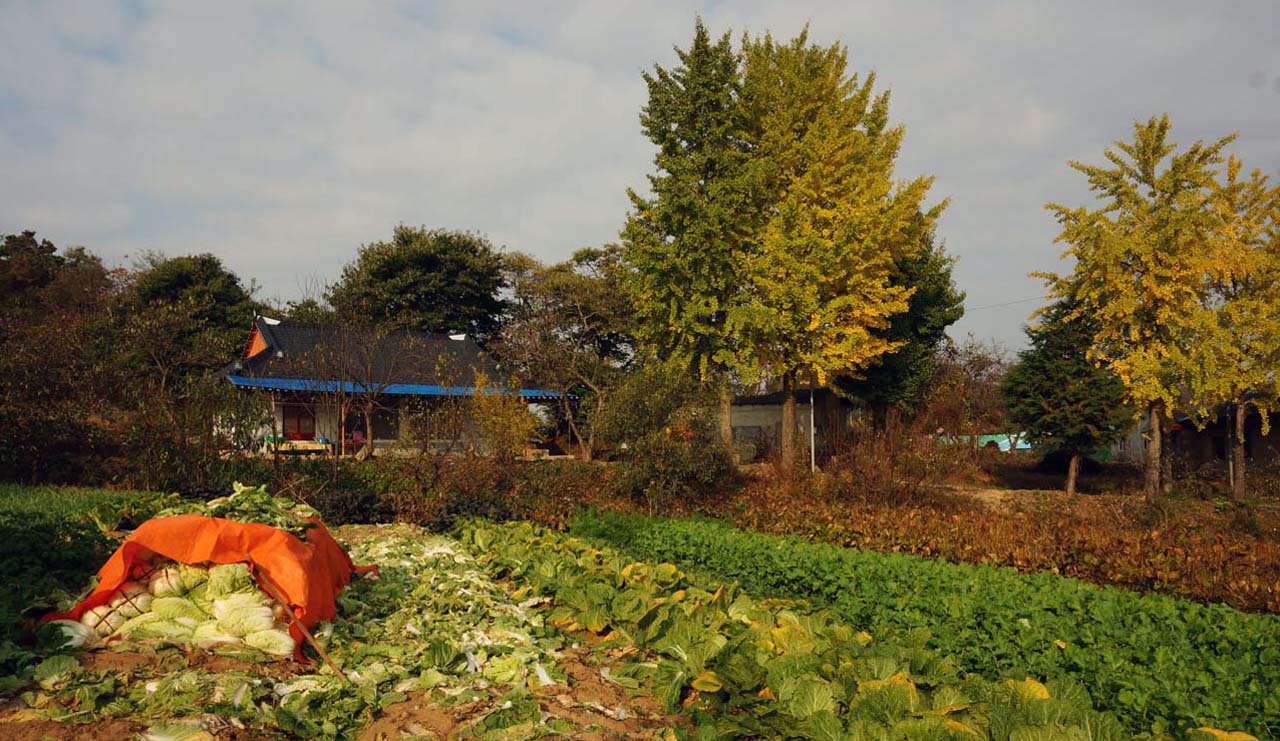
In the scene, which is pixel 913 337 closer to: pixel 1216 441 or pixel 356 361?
pixel 1216 441

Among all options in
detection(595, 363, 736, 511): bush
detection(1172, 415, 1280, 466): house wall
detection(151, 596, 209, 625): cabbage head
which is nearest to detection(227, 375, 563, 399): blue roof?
detection(595, 363, 736, 511): bush

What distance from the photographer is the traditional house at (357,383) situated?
13070 mm

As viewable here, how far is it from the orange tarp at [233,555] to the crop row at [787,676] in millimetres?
1648

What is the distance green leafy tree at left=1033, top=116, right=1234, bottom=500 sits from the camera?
14680mm

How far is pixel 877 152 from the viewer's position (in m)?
19.9

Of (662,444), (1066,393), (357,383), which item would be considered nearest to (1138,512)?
(662,444)

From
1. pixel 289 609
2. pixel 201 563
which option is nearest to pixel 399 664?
pixel 289 609

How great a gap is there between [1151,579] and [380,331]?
12754 millimetres

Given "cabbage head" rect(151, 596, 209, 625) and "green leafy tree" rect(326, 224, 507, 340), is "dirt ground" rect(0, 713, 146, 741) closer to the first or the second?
"cabbage head" rect(151, 596, 209, 625)

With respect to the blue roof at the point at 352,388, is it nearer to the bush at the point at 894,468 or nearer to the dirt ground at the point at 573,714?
the bush at the point at 894,468

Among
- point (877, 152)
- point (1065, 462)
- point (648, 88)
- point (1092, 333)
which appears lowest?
point (1065, 462)

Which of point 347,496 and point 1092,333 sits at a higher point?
point 1092,333

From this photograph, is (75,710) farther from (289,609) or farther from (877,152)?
(877,152)

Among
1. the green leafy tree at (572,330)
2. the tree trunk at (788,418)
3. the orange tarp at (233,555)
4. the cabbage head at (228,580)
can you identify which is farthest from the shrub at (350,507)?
the green leafy tree at (572,330)
